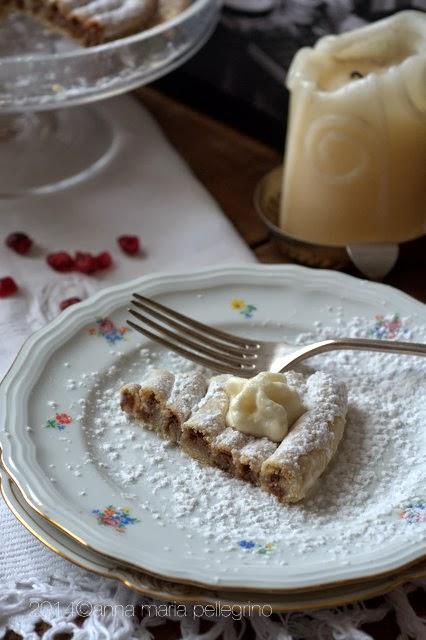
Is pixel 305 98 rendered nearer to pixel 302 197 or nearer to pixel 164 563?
pixel 302 197

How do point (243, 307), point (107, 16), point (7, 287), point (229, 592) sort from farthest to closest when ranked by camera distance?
1. point (107, 16)
2. point (7, 287)
3. point (243, 307)
4. point (229, 592)

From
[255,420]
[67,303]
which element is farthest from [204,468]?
[67,303]

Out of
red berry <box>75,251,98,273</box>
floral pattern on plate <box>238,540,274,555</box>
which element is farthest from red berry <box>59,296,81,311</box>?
floral pattern on plate <box>238,540,274,555</box>

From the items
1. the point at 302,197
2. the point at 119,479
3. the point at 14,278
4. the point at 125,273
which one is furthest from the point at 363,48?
the point at 119,479

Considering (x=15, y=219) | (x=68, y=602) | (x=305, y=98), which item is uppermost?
(x=305, y=98)

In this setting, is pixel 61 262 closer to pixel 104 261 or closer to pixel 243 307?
pixel 104 261

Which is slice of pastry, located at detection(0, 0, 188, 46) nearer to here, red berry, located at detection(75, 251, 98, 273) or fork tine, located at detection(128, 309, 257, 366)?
red berry, located at detection(75, 251, 98, 273)

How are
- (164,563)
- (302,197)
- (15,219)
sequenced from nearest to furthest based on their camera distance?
(164,563) < (302,197) < (15,219)
